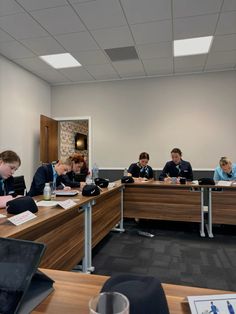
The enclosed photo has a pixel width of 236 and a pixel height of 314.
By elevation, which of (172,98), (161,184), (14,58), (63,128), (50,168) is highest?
(14,58)

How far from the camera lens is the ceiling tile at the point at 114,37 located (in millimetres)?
3592

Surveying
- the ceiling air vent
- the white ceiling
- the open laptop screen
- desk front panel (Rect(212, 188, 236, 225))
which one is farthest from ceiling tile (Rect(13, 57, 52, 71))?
the open laptop screen

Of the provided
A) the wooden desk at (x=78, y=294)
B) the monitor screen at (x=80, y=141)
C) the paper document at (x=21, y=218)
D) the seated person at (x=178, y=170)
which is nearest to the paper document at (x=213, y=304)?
the wooden desk at (x=78, y=294)

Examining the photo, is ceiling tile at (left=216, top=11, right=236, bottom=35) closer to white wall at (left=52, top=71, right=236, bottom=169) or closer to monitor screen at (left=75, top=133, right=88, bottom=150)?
white wall at (left=52, top=71, right=236, bottom=169)

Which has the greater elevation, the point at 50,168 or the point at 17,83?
the point at 17,83

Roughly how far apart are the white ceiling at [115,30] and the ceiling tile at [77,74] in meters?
0.08

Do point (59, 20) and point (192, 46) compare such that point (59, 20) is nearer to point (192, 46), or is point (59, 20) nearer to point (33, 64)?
point (33, 64)

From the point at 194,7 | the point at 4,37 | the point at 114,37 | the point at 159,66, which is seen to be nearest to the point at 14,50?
the point at 4,37

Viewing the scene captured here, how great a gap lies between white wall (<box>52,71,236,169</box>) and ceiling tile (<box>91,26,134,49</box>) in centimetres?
179

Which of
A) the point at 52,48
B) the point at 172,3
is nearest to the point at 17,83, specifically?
the point at 52,48

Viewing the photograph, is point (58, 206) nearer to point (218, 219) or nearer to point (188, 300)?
point (188, 300)

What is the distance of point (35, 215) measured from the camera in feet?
5.70

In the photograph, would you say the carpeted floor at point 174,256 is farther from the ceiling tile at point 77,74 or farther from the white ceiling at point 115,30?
the ceiling tile at point 77,74

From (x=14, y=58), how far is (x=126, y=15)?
96.9 inches
